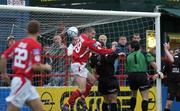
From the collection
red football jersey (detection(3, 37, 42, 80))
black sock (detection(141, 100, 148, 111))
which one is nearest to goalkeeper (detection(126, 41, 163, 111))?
black sock (detection(141, 100, 148, 111))

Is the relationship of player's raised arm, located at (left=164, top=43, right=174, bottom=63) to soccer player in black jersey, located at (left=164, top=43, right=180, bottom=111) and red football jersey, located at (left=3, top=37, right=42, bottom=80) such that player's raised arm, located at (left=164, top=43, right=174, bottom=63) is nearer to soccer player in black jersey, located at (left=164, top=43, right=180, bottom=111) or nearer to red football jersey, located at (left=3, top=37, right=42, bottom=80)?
soccer player in black jersey, located at (left=164, top=43, right=180, bottom=111)

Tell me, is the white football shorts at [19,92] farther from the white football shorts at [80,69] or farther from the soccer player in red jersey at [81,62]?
the white football shorts at [80,69]

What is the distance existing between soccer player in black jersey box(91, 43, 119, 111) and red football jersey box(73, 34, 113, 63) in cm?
45

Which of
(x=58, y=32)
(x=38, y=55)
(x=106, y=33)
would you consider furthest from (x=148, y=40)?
(x=38, y=55)

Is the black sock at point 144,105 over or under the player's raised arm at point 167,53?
under

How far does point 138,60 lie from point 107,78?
0.96 meters

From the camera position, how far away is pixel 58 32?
51.2 feet

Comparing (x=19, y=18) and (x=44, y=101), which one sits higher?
(x=19, y=18)

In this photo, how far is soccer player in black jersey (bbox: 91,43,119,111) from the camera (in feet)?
46.1

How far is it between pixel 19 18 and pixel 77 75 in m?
2.65

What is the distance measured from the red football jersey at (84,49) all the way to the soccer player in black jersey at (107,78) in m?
0.45

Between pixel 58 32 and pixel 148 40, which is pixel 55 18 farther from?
pixel 148 40

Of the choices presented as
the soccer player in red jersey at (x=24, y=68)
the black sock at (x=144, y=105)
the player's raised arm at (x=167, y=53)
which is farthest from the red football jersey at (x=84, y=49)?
the soccer player in red jersey at (x=24, y=68)

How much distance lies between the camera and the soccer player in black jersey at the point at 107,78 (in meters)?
14.0
